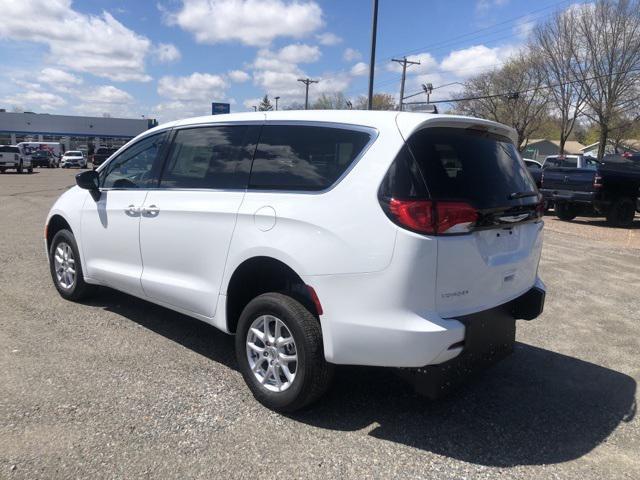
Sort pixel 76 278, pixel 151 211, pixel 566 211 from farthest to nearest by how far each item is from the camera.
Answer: pixel 566 211
pixel 76 278
pixel 151 211

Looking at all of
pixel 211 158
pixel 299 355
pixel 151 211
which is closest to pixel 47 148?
pixel 151 211

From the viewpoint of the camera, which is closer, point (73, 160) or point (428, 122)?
point (428, 122)

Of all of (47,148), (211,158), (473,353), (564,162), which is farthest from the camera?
(47,148)

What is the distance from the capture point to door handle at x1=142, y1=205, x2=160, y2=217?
4305 millimetres

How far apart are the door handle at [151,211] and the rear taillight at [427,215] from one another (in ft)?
7.11

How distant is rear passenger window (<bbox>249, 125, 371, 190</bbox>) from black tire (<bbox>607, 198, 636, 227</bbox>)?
1373 cm

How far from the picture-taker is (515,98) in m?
39.9

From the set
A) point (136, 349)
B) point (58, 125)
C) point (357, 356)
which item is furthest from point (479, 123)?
point (58, 125)

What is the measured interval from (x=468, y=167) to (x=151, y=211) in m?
2.52

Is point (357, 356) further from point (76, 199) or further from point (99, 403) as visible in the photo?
point (76, 199)

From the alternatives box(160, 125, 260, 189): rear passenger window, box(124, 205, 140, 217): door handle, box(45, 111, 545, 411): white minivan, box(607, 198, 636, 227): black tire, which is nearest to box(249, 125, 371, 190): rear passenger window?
box(45, 111, 545, 411): white minivan

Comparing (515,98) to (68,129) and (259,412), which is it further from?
(68,129)

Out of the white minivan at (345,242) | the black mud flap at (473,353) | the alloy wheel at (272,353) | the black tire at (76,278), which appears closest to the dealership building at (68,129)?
the black tire at (76,278)

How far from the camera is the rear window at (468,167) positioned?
3.04m
